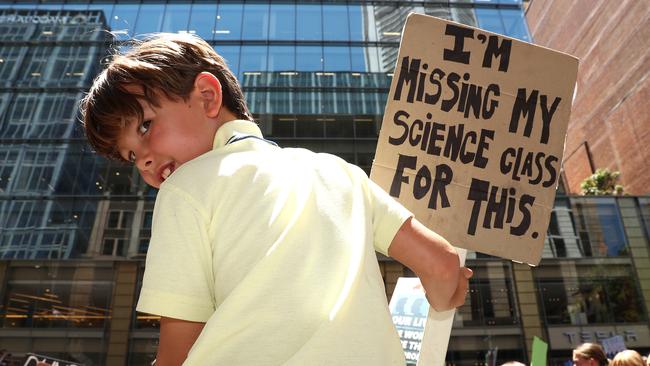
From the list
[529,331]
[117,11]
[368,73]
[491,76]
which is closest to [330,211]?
[491,76]

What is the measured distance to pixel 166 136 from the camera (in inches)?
45.9

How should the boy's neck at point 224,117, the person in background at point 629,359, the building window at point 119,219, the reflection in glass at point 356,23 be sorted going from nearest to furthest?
the boy's neck at point 224,117
the person in background at point 629,359
the building window at point 119,219
the reflection in glass at point 356,23

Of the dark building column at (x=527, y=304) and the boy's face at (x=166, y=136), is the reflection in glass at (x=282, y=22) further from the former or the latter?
the boy's face at (x=166, y=136)

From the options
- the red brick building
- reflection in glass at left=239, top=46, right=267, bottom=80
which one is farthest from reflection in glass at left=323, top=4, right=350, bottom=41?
the red brick building

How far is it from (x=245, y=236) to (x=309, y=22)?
21.9 m

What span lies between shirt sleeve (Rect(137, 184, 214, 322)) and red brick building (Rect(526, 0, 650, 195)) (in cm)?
2766

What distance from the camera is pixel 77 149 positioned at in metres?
18.9

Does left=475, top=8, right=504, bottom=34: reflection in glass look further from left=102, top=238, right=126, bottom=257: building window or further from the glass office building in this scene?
left=102, top=238, right=126, bottom=257: building window

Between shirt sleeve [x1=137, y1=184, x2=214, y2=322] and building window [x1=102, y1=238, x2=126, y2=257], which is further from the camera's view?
building window [x1=102, y1=238, x2=126, y2=257]

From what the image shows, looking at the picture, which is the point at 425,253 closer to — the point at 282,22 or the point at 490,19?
the point at 282,22

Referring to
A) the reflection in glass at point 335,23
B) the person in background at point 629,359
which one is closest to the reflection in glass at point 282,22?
the reflection in glass at point 335,23

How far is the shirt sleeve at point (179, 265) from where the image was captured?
0.90m

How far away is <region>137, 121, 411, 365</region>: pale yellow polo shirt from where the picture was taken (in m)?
0.89

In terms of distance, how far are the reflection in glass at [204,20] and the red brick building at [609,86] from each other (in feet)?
Result: 64.7
